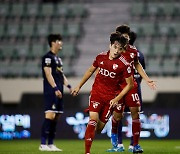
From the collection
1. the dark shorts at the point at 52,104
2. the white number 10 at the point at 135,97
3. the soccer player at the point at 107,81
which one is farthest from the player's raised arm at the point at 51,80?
the soccer player at the point at 107,81

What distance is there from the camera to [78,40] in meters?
20.0

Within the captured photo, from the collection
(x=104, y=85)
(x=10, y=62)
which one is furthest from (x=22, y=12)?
(x=104, y=85)

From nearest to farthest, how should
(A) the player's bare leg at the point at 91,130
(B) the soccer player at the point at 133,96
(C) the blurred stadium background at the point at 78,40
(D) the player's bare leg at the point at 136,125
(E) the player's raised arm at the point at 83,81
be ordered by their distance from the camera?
(A) the player's bare leg at the point at 91,130
(E) the player's raised arm at the point at 83,81
(B) the soccer player at the point at 133,96
(D) the player's bare leg at the point at 136,125
(C) the blurred stadium background at the point at 78,40

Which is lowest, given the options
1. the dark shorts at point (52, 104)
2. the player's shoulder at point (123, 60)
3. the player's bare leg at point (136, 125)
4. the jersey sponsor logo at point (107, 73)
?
the player's bare leg at point (136, 125)

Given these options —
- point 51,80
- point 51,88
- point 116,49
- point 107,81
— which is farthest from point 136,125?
point 51,88

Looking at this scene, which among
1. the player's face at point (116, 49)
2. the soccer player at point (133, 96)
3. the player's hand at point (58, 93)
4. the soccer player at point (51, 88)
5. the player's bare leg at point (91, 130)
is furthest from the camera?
the soccer player at point (51, 88)

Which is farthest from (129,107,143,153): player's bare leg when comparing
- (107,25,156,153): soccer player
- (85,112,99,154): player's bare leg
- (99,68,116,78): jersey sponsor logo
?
(85,112,99,154): player's bare leg

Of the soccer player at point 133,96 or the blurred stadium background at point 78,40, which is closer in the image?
the soccer player at point 133,96

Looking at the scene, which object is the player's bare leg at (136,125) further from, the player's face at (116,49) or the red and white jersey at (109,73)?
the player's face at (116,49)

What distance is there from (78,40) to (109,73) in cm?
1139

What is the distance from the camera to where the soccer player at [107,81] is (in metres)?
8.48

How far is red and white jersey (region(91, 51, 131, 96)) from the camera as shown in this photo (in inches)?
339

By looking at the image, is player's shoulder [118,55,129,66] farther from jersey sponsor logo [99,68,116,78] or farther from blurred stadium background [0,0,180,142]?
blurred stadium background [0,0,180,142]

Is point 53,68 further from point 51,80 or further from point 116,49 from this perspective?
point 116,49
